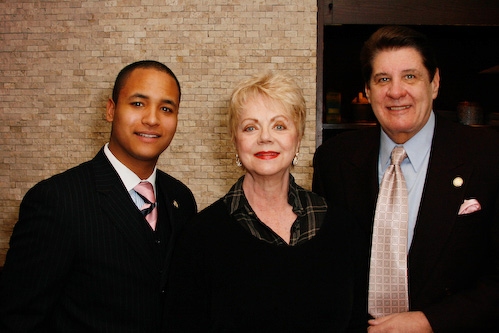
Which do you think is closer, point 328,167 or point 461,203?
point 461,203

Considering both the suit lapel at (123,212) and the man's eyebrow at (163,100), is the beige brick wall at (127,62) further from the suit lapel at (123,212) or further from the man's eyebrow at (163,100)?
the suit lapel at (123,212)

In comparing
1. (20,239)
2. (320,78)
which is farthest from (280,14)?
(20,239)

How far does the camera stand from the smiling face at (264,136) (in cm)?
127

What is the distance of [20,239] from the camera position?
1.16m

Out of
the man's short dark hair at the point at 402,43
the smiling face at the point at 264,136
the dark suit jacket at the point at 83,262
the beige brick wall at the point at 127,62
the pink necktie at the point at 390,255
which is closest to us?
the dark suit jacket at the point at 83,262

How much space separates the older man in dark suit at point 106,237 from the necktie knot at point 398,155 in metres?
0.91

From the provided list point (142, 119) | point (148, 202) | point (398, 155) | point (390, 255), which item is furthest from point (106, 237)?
point (398, 155)

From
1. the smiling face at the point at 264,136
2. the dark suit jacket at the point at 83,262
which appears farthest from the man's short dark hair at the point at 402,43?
the dark suit jacket at the point at 83,262

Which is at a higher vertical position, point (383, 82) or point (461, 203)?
point (383, 82)

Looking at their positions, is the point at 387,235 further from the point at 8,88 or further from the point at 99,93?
the point at 8,88

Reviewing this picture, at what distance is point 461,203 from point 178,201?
1.12 m

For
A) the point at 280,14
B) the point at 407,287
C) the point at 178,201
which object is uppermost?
the point at 280,14

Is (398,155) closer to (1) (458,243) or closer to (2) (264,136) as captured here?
(1) (458,243)

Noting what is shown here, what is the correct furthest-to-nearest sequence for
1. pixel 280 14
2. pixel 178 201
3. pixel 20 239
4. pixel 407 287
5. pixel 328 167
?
1. pixel 280 14
2. pixel 328 167
3. pixel 178 201
4. pixel 407 287
5. pixel 20 239
